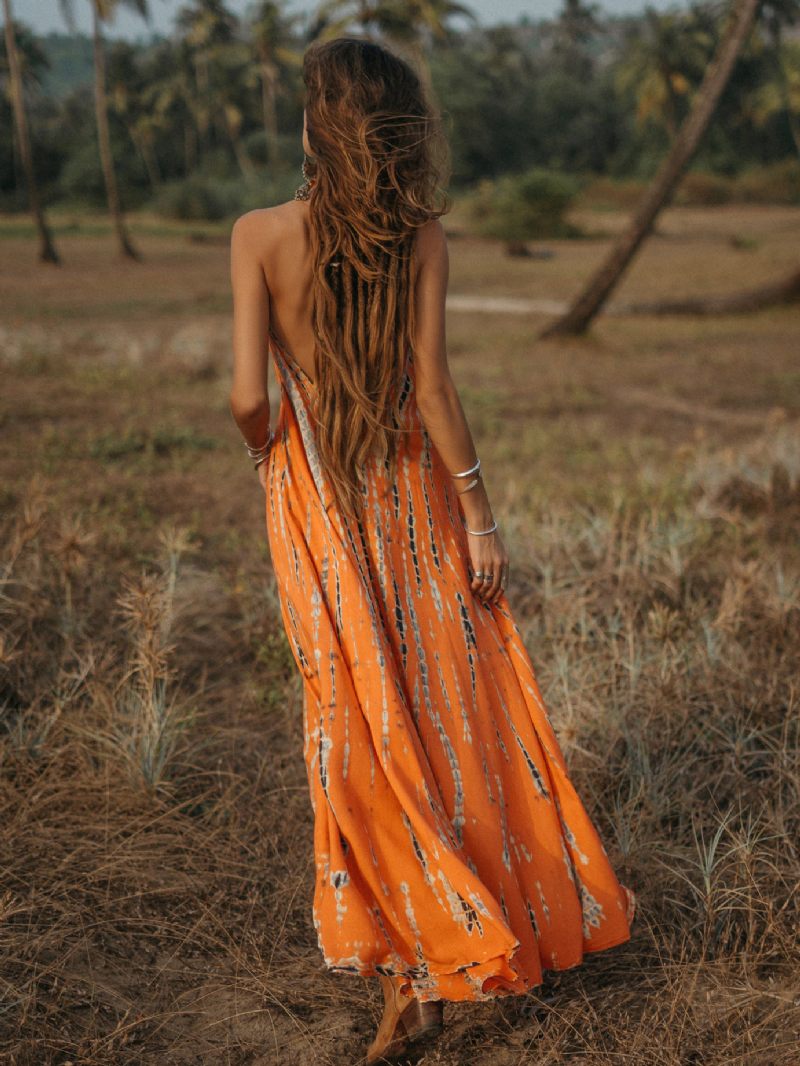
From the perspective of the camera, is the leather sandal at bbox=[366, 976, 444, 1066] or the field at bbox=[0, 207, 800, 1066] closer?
the leather sandal at bbox=[366, 976, 444, 1066]

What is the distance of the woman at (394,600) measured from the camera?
171cm

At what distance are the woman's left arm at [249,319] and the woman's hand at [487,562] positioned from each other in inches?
21.2

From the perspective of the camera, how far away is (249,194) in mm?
35531

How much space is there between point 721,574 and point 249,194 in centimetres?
3471

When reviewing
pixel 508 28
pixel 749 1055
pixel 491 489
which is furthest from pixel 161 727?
pixel 508 28

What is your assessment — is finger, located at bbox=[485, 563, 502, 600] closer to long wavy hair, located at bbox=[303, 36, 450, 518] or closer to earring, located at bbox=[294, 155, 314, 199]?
long wavy hair, located at bbox=[303, 36, 450, 518]

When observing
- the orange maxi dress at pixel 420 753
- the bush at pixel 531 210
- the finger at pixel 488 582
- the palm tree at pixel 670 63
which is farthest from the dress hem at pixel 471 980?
the palm tree at pixel 670 63

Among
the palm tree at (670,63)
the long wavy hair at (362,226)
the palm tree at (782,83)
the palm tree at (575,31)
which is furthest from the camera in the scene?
the palm tree at (575,31)

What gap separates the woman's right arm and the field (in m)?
0.86

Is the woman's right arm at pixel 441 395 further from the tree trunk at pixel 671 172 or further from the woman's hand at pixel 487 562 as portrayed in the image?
the tree trunk at pixel 671 172

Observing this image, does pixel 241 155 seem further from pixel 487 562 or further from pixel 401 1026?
pixel 401 1026

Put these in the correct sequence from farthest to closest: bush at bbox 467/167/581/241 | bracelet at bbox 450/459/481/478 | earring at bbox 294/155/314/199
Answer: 1. bush at bbox 467/167/581/241
2. bracelet at bbox 450/459/481/478
3. earring at bbox 294/155/314/199

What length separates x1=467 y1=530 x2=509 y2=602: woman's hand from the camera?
2000mm

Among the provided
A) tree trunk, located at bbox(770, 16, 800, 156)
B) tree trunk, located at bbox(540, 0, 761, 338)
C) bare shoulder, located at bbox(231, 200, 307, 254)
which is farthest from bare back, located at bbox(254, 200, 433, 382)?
tree trunk, located at bbox(770, 16, 800, 156)
